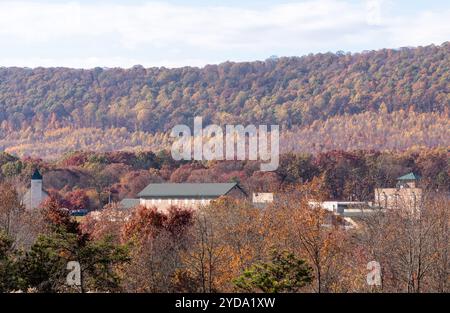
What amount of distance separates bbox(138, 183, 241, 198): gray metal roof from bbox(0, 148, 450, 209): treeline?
279 inches

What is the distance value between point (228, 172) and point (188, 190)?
24190 millimetres

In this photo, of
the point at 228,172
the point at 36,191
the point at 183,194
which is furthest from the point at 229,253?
the point at 228,172

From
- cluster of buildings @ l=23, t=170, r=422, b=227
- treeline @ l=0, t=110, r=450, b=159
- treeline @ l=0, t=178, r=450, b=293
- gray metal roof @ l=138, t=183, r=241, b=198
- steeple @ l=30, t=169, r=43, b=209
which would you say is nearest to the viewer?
treeline @ l=0, t=178, r=450, b=293

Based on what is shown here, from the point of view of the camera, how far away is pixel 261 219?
4469 cm

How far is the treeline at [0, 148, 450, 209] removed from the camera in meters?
99.2

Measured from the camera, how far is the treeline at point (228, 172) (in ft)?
325

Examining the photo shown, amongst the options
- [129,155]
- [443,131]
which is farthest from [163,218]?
[443,131]

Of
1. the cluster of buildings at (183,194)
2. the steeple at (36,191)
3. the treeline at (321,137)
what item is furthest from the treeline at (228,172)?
the treeline at (321,137)

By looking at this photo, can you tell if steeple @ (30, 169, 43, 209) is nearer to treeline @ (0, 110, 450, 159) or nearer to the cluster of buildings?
the cluster of buildings

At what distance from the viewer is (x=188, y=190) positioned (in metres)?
86.7

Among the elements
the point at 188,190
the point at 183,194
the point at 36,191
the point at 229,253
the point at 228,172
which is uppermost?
the point at 229,253

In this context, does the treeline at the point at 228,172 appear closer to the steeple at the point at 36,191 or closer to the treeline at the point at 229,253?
the steeple at the point at 36,191

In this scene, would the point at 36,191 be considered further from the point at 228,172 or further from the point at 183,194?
the point at 228,172

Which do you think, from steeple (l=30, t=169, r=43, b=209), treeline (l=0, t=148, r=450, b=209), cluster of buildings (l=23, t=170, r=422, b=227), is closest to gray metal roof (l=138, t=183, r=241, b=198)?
cluster of buildings (l=23, t=170, r=422, b=227)
